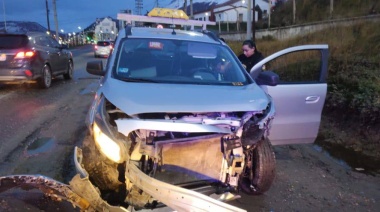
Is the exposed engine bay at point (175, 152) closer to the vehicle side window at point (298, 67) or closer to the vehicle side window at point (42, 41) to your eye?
the vehicle side window at point (298, 67)

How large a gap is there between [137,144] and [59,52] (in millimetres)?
10846

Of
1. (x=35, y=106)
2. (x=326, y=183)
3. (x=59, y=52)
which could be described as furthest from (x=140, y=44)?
(x=59, y=52)

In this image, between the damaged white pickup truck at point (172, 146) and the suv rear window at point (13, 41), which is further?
Answer: the suv rear window at point (13, 41)

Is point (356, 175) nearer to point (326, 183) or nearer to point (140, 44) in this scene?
point (326, 183)

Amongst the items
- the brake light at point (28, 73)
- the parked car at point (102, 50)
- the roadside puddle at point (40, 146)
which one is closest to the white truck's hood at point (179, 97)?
the roadside puddle at point (40, 146)

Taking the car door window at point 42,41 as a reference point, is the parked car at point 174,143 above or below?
below

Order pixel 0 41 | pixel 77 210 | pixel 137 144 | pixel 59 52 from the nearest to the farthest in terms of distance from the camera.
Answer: pixel 137 144, pixel 77 210, pixel 0 41, pixel 59 52

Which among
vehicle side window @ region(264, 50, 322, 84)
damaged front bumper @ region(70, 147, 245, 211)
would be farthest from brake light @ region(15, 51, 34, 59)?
damaged front bumper @ region(70, 147, 245, 211)

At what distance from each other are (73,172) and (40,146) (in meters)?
1.34

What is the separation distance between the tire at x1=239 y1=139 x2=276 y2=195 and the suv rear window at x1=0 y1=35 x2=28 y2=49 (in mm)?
8969

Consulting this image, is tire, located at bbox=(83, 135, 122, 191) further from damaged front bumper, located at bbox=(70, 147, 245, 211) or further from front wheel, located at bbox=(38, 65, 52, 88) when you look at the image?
front wheel, located at bbox=(38, 65, 52, 88)

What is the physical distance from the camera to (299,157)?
6.09 m

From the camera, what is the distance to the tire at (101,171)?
331cm

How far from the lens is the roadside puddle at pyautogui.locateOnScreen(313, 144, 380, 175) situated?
565 centimetres
